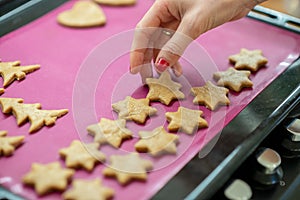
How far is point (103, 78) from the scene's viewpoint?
4.25 ft

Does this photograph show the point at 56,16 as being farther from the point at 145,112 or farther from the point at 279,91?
the point at 279,91

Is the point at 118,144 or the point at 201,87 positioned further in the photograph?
the point at 201,87

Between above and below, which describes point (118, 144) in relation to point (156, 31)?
below

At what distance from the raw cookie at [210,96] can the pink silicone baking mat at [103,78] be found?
0.02 meters

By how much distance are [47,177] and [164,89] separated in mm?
395

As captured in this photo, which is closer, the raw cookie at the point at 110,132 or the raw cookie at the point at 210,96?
the raw cookie at the point at 110,132

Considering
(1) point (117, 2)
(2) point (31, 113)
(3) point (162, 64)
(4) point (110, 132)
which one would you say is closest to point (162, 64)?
(3) point (162, 64)

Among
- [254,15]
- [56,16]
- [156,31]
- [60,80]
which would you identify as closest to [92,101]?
[60,80]

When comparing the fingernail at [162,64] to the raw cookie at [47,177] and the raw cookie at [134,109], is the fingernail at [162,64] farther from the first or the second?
the raw cookie at [47,177]

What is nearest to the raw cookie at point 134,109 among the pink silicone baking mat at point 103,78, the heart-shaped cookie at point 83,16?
the pink silicone baking mat at point 103,78

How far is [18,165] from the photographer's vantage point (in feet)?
3.40

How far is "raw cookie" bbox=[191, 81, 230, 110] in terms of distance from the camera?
1219 mm

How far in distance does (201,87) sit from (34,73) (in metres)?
0.43

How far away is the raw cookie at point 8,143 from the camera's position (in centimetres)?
105
